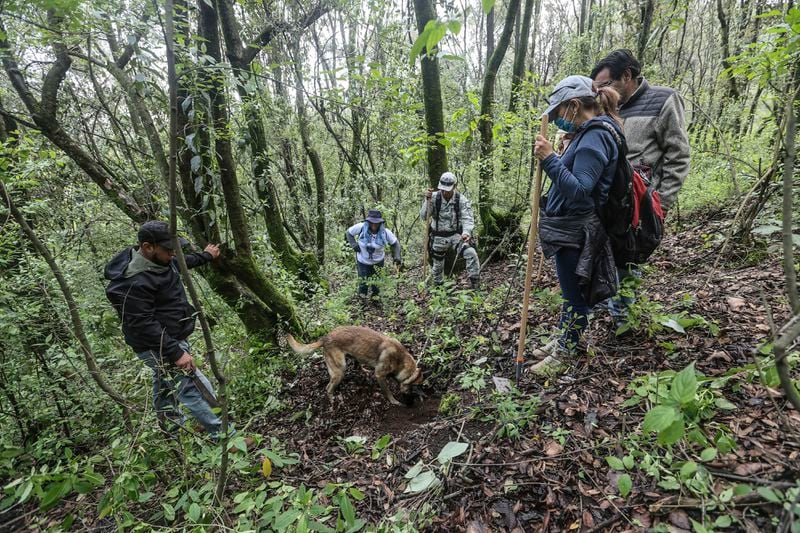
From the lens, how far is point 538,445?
2.76 m

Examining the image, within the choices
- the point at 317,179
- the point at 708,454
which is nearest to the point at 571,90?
the point at 708,454

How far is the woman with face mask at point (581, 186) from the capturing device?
2783 millimetres

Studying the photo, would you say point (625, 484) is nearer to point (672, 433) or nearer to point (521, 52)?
point (672, 433)

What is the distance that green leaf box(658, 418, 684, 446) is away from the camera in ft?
5.08

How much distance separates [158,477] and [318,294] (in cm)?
459

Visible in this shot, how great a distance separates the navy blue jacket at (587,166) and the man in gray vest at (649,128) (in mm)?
736

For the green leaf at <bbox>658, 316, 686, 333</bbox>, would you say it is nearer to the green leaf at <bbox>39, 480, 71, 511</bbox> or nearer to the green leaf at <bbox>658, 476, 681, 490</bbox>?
the green leaf at <bbox>658, 476, 681, 490</bbox>

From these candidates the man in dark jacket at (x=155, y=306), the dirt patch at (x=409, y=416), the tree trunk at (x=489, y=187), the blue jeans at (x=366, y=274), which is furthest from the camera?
the tree trunk at (x=489, y=187)

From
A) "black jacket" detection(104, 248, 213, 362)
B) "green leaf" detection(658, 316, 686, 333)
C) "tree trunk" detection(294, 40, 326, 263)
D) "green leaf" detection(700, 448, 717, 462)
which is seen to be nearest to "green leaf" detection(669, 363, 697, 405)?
"green leaf" detection(700, 448, 717, 462)

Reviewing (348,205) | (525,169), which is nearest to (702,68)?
(525,169)

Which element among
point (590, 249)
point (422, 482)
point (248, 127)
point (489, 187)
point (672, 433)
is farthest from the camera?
point (489, 187)

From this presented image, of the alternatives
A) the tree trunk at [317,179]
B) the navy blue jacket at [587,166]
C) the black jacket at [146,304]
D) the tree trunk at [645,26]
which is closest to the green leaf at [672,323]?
the navy blue jacket at [587,166]

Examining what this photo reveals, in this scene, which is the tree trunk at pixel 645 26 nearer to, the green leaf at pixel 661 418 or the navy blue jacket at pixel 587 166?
the navy blue jacket at pixel 587 166

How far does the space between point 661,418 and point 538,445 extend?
1.32 m
